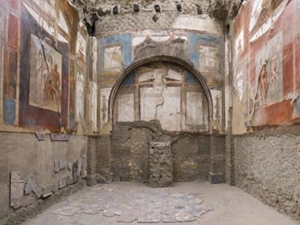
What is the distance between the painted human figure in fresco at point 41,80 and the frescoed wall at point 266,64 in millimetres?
4166

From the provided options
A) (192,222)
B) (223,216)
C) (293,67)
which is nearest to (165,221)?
(192,222)

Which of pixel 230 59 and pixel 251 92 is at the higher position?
pixel 230 59

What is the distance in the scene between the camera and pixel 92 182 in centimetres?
828

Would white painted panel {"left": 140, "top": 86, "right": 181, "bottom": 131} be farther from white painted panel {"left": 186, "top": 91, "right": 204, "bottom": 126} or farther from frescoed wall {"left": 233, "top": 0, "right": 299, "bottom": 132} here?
frescoed wall {"left": 233, "top": 0, "right": 299, "bottom": 132}

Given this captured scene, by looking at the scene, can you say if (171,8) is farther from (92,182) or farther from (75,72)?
(92,182)

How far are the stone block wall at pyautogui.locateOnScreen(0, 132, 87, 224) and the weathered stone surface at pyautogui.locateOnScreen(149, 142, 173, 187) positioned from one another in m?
2.07

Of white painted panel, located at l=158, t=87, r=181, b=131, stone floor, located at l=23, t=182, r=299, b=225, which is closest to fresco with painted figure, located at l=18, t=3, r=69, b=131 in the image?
stone floor, located at l=23, t=182, r=299, b=225

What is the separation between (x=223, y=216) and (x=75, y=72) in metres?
4.76

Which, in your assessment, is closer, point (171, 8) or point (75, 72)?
point (75, 72)

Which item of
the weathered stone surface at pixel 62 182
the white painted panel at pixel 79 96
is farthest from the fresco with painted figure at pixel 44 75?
the weathered stone surface at pixel 62 182

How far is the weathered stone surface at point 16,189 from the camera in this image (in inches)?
177

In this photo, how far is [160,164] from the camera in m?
8.05

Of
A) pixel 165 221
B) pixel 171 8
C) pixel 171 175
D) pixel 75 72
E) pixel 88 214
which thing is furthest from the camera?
pixel 171 8

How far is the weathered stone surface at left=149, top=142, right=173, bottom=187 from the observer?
7.95 m
